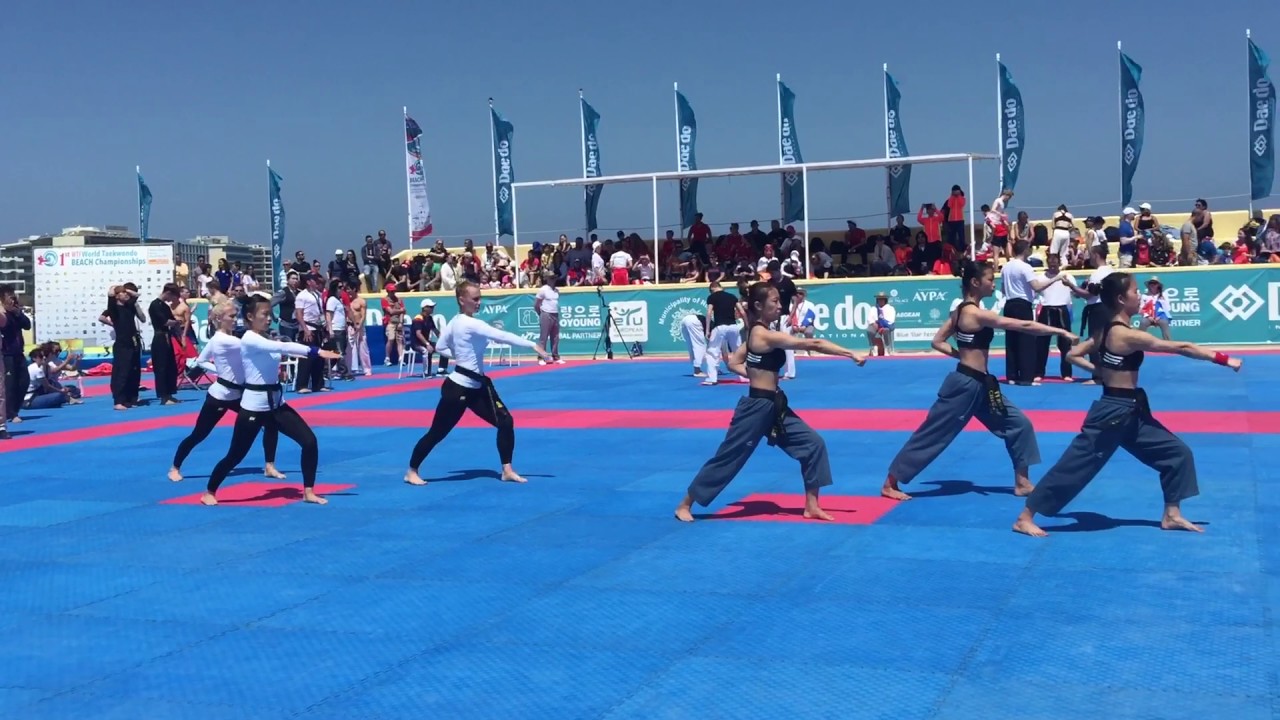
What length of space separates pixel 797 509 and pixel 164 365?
13281 mm

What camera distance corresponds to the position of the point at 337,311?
22562 millimetres

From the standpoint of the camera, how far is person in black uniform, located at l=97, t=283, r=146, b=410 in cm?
1867

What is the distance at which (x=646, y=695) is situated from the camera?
518 cm

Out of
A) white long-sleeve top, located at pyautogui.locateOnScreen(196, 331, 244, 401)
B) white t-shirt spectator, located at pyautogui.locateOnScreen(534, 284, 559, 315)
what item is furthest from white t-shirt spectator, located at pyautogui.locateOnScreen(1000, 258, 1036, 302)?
white long-sleeve top, located at pyautogui.locateOnScreen(196, 331, 244, 401)

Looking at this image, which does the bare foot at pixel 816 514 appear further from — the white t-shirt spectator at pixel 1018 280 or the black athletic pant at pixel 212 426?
the white t-shirt spectator at pixel 1018 280

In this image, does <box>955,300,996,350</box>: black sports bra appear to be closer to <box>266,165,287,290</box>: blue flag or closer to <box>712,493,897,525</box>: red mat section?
<box>712,493,897,525</box>: red mat section

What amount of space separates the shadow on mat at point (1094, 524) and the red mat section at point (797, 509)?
1221mm

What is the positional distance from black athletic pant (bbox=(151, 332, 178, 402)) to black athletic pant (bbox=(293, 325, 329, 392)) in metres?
2.36

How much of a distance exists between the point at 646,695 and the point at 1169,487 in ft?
13.6

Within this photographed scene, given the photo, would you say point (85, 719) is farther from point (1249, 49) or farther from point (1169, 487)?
point (1249, 49)

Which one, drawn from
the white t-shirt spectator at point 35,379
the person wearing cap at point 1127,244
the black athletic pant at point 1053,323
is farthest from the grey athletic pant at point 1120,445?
the person wearing cap at point 1127,244

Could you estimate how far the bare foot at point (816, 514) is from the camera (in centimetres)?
868

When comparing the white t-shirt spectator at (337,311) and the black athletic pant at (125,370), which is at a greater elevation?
the white t-shirt spectator at (337,311)

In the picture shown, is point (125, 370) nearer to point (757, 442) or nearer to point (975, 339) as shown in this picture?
point (757, 442)
